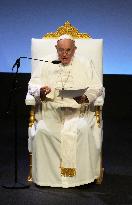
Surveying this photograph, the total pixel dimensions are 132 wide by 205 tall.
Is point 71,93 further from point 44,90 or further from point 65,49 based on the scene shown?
point 65,49

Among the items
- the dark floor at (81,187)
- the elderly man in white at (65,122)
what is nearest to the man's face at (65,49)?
the elderly man in white at (65,122)

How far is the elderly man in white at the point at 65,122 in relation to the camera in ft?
17.3

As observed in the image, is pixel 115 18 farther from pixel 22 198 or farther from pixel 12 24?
pixel 22 198

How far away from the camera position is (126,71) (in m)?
9.31

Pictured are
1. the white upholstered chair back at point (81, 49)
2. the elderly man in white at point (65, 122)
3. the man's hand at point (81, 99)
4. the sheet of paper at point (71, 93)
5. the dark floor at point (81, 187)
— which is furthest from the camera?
the white upholstered chair back at point (81, 49)

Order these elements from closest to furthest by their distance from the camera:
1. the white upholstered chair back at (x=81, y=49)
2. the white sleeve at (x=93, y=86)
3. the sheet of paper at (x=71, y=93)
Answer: the sheet of paper at (x=71, y=93)
the white sleeve at (x=93, y=86)
the white upholstered chair back at (x=81, y=49)

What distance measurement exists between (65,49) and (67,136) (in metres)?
0.94

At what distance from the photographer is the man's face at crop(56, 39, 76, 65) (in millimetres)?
5543

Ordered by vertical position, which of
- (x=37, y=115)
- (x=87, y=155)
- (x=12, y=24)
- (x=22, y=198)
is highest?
(x=12, y=24)

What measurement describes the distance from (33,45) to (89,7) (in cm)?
344

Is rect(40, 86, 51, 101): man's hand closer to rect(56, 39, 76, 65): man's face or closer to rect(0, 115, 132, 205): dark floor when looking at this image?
rect(56, 39, 76, 65): man's face

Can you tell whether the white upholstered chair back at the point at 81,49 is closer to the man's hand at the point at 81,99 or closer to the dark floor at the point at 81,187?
the man's hand at the point at 81,99

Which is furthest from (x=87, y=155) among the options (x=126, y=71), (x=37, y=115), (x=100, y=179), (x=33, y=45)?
(x=126, y=71)

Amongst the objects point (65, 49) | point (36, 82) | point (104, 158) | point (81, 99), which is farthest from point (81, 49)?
point (104, 158)
